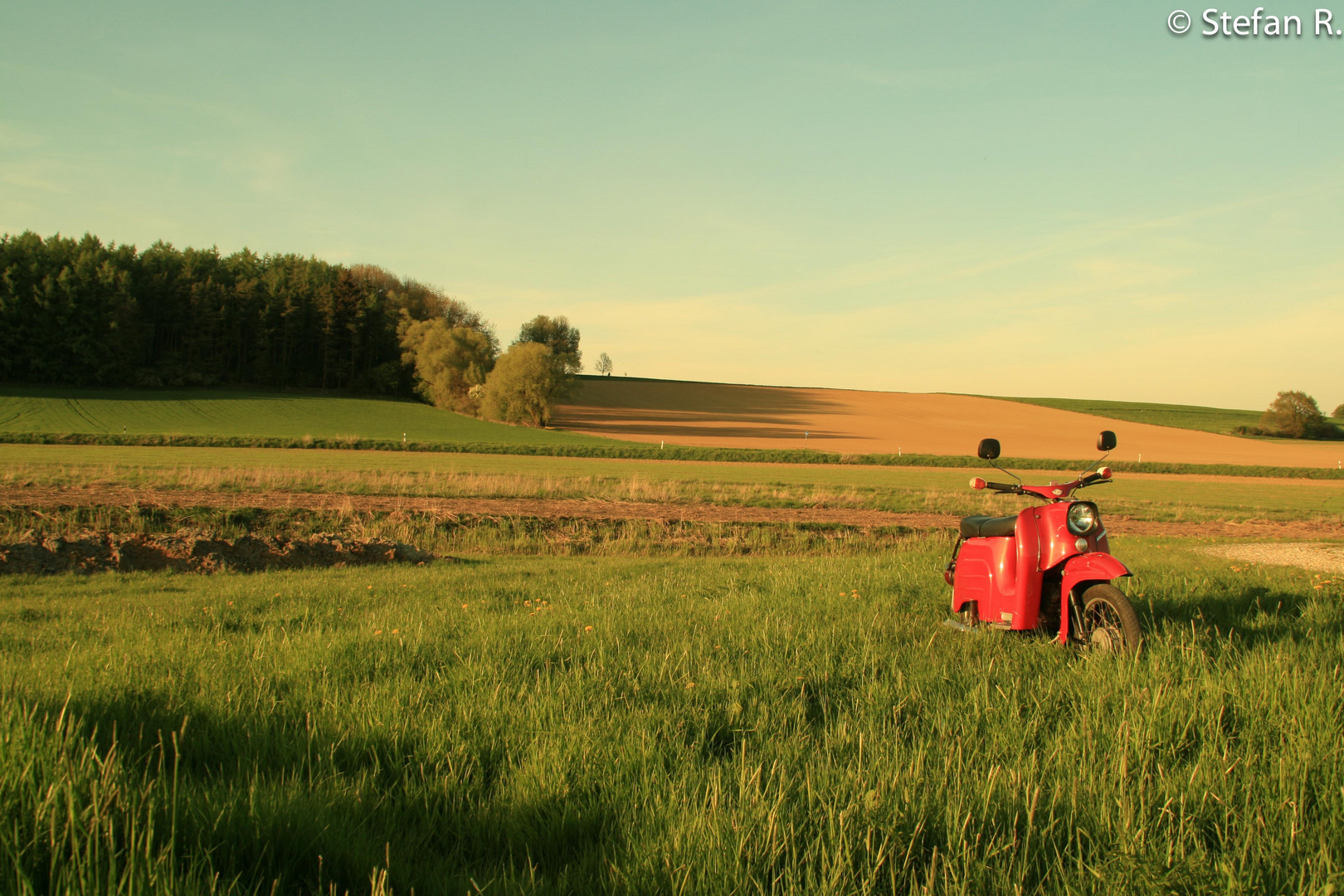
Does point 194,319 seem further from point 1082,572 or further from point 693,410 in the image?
point 1082,572

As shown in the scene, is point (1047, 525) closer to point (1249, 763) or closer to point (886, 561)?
point (1249, 763)

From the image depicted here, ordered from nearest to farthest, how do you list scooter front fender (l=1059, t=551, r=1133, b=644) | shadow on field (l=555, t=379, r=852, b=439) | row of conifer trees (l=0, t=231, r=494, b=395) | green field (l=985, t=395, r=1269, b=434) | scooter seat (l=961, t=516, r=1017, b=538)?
scooter front fender (l=1059, t=551, r=1133, b=644) → scooter seat (l=961, t=516, r=1017, b=538) → row of conifer trees (l=0, t=231, r=494, b=395) → shadow on field (l=555, t=379, r=852, b=439) → green field (l=985, t=395, r=1269, b=434)

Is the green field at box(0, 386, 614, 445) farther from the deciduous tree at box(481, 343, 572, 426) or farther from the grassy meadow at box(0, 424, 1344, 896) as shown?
the grassy meadow at box(0, 424, 1344, 896)

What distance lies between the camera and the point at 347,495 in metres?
23.2

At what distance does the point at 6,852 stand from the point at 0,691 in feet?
5.92

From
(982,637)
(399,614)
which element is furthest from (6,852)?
(982,637)

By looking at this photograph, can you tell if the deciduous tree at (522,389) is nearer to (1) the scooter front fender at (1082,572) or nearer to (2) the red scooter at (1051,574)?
(2) the red scooter at (1051,574)

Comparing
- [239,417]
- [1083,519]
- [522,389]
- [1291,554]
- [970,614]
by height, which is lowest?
[239,417]

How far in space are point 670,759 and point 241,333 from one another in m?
96.4

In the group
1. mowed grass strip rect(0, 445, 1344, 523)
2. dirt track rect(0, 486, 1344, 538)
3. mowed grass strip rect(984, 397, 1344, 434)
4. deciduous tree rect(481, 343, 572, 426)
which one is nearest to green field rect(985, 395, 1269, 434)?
mowed grass strip rect(984, 397, 1344, 434)

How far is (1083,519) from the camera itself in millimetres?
6098

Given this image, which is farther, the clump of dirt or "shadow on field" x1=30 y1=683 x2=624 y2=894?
the clump of dirt

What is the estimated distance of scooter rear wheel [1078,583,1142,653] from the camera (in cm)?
541

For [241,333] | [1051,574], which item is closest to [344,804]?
[1051,574]
